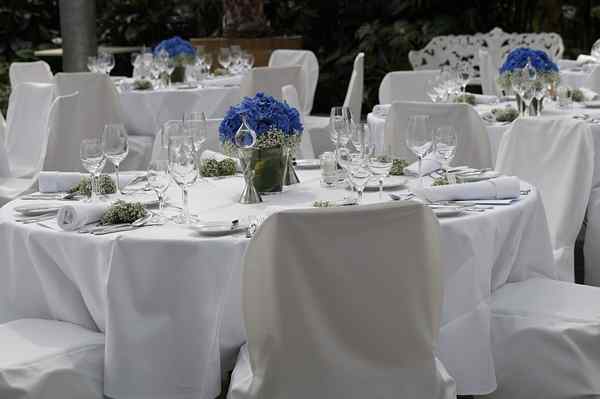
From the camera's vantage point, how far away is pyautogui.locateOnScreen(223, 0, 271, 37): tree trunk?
10.5 meters

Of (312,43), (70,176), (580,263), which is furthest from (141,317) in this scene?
(312,43)

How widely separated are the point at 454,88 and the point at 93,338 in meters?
3.34

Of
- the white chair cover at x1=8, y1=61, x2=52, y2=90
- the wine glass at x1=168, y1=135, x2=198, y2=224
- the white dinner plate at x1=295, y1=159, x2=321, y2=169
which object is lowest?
the white dinner plate at x1=295, y1=159, x2=321, y2=169

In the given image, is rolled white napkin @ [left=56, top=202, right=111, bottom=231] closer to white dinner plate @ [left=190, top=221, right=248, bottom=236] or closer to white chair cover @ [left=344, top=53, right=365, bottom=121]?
white dinner plate @ [left=190, top=221, right=248, bottom=236]

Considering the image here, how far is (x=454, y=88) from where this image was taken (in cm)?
569

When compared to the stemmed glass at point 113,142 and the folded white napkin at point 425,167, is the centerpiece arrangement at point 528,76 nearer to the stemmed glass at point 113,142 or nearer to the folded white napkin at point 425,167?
the folded white napkin at point 425,167

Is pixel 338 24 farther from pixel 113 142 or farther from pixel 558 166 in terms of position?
pixel 113 142

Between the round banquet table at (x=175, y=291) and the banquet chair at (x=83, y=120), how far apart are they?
206 centimetres

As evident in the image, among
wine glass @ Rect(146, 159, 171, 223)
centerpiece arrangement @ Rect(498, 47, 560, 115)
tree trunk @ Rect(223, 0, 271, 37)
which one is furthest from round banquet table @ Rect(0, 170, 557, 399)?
tree trunk @ Rect(223, 0, 271, 37)

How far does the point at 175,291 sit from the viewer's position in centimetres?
278

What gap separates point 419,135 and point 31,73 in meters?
5.30

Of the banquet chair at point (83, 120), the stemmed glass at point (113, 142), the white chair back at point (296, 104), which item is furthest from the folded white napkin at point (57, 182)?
the white chair back at point (296, 104)

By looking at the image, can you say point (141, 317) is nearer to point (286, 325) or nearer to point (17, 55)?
point (286, 325)

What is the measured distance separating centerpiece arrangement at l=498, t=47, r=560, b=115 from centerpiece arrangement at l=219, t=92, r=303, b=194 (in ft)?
6.90
